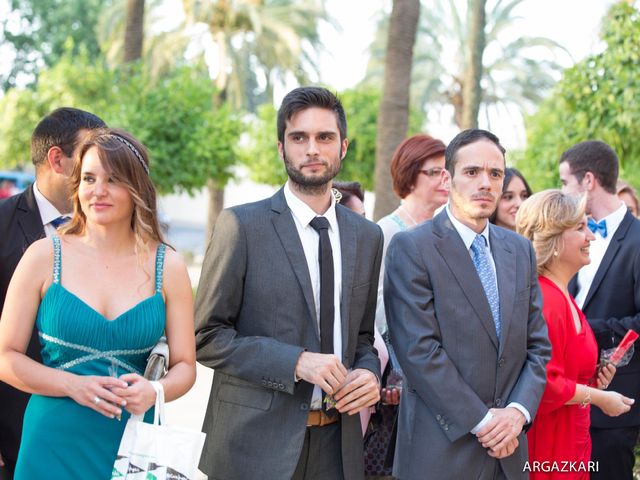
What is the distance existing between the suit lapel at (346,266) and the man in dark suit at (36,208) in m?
1.45

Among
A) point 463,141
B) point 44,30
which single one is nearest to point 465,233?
point 463,141

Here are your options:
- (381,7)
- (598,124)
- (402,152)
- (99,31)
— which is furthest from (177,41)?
(402,152)

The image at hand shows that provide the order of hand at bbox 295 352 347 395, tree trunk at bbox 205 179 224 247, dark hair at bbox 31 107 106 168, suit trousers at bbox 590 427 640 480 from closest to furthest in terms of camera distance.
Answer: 1. hand at bbox 295 352 347 395
2. dark hair at bbox 31 107 106 168
3. suit trousers at bbox 590 427 640 480
4. tree trunk at bbox 205 179 224 247

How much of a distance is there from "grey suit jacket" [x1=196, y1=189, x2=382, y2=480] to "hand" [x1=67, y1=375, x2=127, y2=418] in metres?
0.55

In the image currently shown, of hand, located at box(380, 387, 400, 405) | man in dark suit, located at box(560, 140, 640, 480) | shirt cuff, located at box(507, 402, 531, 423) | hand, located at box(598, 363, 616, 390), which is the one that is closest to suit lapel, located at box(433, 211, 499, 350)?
shirt cuff, located at box(507, 402, 531, 423)

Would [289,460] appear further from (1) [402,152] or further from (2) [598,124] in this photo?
(2) [598,124]

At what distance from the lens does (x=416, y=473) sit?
377 centimetres

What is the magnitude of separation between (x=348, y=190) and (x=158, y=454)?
3.08m

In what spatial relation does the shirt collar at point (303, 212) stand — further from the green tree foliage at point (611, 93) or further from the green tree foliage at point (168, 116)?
the green tree foliage at point (168, 116)

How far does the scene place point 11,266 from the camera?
13.2 ft

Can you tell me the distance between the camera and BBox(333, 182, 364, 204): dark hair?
572 centimetres

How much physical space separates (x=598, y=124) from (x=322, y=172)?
19.2 ft

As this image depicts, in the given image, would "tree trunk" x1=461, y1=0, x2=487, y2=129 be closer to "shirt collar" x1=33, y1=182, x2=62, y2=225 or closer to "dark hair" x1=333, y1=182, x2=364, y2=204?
"dark hair" x1=333, y1=182, x2=364, y2=204

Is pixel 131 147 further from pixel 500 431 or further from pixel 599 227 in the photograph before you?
pixel 599 227
